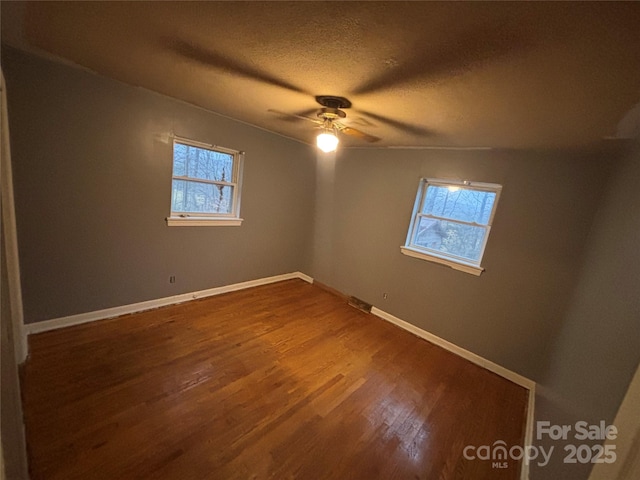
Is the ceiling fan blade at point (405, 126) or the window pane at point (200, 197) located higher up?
the ceiling fan blade at point (405, 126)

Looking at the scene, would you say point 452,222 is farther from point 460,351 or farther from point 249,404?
point 249,404

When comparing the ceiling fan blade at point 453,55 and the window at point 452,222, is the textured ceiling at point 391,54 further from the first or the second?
the window at point 452,222

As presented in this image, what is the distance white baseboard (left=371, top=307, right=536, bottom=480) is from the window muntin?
2.54m

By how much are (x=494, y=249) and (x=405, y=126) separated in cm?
161

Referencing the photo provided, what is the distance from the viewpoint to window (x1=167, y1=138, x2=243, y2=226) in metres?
2.92

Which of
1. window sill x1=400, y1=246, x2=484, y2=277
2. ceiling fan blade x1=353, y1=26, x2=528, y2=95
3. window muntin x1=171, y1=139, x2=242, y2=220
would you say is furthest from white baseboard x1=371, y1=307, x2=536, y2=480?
window muntin x1=171, y1=139, x2=242, y2=220

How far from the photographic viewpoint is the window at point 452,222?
2.81 m

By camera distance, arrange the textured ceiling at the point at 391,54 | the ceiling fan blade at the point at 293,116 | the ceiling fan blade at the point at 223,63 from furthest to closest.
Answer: the ceiling fan blade at the point at 293,116
the ceiling fan blade at the point at 223,63
the textured ceiling at the point at 391,54

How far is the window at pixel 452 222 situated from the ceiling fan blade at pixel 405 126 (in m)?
0.79

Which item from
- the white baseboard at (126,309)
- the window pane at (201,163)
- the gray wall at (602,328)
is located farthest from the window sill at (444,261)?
the window pane at (201,163)

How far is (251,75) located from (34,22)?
1191 mm

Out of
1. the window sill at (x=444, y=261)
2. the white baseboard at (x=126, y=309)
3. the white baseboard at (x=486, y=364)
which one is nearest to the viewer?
the white baseboard at (x=486, y=364)

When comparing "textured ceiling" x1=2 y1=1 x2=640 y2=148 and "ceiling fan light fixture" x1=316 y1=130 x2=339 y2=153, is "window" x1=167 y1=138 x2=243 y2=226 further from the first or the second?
"ceiling fan light fixture" x1=316 y1=130 x2=339 y2=153

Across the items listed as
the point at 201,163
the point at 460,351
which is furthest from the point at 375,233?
the point at 201,163
